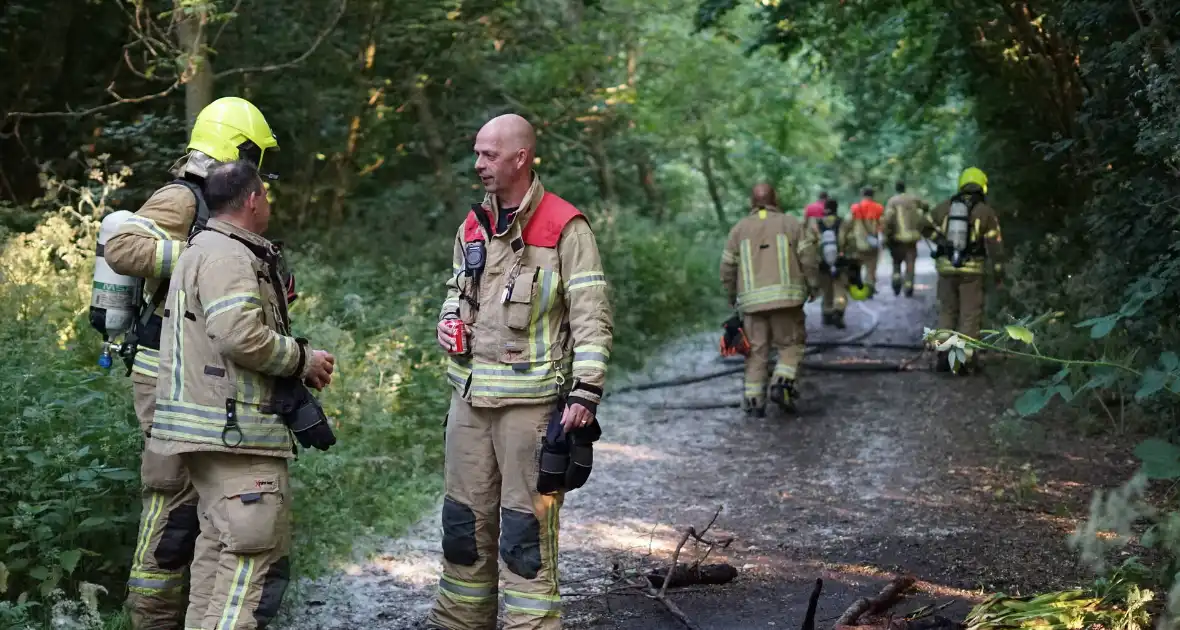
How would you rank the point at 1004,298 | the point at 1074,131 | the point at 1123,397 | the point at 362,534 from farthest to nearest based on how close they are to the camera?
the point at 1004,298 → the point at 1074,131 → the point at 1123,397 → the point at 362,534

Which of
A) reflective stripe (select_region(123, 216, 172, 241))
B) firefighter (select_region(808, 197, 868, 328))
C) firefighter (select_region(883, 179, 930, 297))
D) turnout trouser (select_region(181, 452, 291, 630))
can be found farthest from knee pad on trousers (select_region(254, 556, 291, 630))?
firefighter (select_region(883, 179, 930, 297))

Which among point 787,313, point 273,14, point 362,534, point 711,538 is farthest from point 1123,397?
point 273,14

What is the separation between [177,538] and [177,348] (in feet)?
3.20

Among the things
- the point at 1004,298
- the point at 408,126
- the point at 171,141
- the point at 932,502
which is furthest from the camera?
the point at 408,126

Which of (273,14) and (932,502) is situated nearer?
(932,502)

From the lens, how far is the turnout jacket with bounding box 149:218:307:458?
4219 mm

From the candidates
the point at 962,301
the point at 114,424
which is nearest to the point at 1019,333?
the point at 114,424

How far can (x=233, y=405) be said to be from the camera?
14.1 ft

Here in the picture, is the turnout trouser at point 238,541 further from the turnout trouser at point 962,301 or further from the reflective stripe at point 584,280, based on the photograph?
the turnout trouser at point 962,301

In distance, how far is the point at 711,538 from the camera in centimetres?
698

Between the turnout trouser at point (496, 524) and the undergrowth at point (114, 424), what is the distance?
4.69 ft

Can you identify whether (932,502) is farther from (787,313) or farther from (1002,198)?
(1002,198)

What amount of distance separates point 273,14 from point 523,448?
8.96m

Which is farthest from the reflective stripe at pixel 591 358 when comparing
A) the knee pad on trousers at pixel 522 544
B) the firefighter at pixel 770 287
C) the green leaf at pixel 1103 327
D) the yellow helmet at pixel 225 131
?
the firefighter at pixel 770 287
